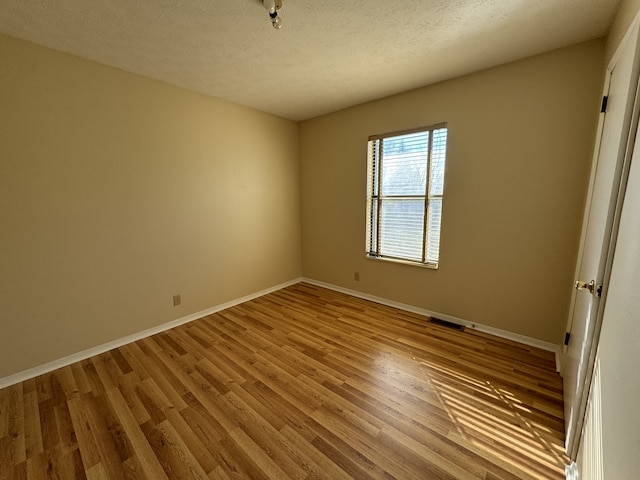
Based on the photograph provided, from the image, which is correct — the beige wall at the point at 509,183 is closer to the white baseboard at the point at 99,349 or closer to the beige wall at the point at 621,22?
the beige wall at the point at 621,22

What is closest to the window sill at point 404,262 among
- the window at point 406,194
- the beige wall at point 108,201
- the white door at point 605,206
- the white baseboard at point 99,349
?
the window at point 406,194

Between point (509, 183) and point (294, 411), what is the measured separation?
2612 millimetres

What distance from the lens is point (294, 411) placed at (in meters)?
1.71

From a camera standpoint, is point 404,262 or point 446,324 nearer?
point 446,324

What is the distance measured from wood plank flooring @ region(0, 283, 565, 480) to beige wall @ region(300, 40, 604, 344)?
458mm

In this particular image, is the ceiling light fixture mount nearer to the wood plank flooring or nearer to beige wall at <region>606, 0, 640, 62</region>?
beige wall at <region>606, 0, 640, 62</region>

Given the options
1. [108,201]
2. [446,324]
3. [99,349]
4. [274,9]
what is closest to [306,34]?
[274,9]

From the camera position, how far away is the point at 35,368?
2.10m

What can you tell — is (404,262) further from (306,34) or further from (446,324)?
(306,34)

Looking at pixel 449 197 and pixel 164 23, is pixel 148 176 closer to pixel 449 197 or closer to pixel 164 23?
pixel 164 23

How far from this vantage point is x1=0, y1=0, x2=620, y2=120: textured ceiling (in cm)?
160

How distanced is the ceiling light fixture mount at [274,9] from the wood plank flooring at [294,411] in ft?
8.20

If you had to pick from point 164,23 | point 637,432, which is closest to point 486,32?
point 164,23

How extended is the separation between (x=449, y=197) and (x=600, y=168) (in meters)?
1.24
